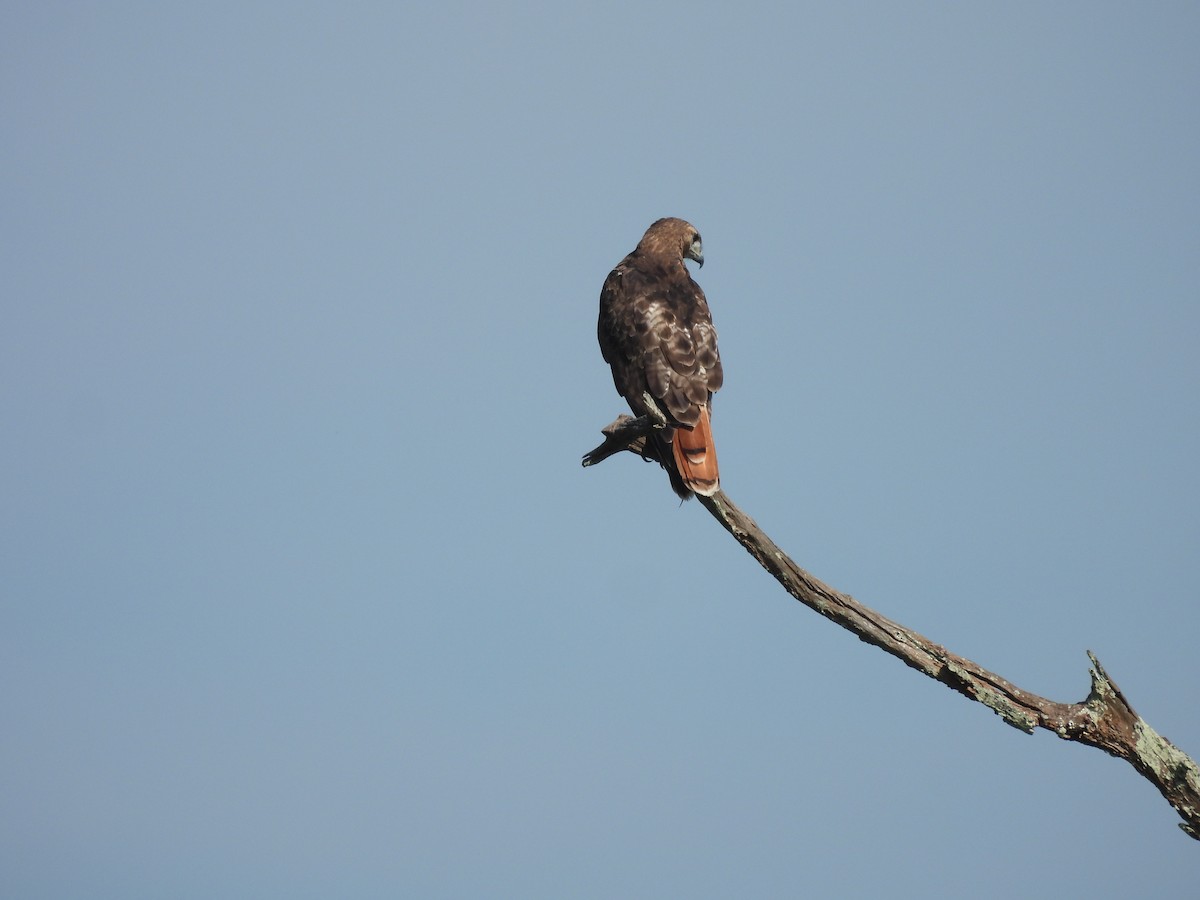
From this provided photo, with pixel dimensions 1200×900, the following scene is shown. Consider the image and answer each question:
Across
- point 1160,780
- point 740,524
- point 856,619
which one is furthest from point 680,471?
point 1160,780

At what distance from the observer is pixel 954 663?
5.38 metres

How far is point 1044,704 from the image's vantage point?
207 inches

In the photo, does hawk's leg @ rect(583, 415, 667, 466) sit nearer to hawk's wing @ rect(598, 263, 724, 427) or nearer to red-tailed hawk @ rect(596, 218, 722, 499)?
red-tailed hawk @ rect(596, 218, 722, 499)

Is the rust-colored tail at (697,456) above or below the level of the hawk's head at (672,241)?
below

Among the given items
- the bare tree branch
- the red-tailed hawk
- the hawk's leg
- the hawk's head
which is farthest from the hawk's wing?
the bare tree branch

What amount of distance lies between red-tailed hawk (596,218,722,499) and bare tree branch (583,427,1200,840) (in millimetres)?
1141

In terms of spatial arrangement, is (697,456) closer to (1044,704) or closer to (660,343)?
(660,343)

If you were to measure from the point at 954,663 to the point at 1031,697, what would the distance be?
34 centimetres

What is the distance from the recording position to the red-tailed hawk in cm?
689

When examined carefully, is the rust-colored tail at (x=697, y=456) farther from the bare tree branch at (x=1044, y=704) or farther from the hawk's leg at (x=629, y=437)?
the bare tree branch at (x=1044, y=704)

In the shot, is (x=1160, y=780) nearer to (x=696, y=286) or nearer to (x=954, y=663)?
(x=954, y=663)

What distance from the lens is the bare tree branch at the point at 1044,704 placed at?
5219 millimetres

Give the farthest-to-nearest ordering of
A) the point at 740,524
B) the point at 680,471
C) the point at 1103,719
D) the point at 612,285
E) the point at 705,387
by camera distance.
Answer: the point at 612,285 < the point at 705,387 < the point at 680,471 < the point at 740,524 < the point at 1103,719

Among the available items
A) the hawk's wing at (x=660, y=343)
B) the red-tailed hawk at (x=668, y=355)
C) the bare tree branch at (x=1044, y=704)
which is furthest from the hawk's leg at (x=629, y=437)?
the bare tree branch at (x=1044, y=704)
